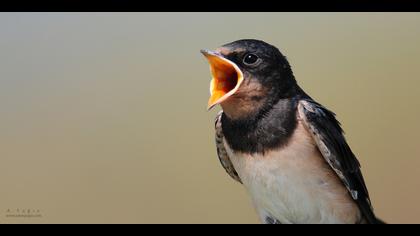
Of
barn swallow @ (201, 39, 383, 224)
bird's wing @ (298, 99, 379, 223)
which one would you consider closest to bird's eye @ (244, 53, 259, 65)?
barn swallow @ (201, 39, 383, 224)

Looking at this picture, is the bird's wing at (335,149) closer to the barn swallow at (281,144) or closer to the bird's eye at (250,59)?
the barn swallow at (281,144)

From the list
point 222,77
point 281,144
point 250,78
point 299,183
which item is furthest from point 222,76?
point 299,183

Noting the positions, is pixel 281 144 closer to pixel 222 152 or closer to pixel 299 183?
pixel 299 183

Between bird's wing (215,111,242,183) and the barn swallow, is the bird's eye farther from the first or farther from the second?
bird's wing (215,111,242,183)

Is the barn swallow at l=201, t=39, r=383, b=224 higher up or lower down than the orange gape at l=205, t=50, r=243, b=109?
lower down

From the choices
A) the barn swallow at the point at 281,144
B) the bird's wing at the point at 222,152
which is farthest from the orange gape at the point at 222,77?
the bird's wing at the point at 222,152
